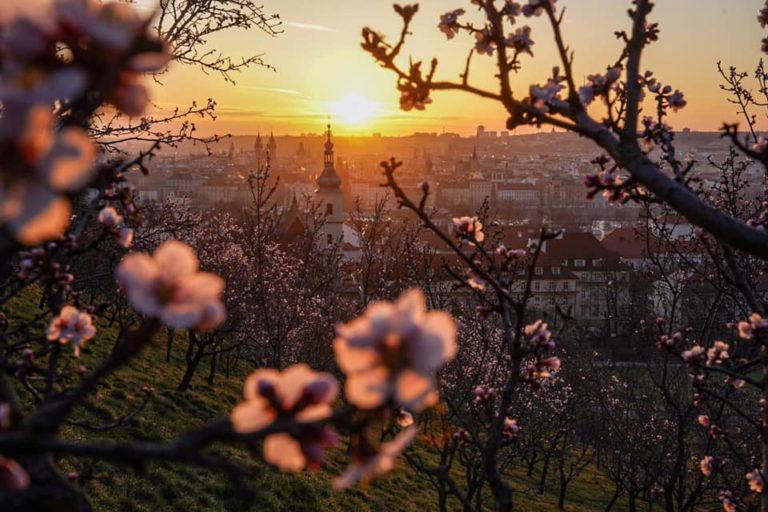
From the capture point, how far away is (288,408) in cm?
113

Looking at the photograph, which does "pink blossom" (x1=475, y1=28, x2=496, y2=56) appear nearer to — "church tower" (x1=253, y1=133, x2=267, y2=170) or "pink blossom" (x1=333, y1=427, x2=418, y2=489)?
"pink blossom" (x1=333, y1=427, x2=418, y2=489)

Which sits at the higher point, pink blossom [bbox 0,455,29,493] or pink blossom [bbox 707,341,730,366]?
pink blossom [bbox 0,455,29,493]

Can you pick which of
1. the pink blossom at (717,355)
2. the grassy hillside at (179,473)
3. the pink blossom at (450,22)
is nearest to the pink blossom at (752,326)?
the pink blossom at (717,355)

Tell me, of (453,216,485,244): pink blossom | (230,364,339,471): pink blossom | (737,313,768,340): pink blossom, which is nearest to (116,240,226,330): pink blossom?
(230,364,339,471): pink blossom

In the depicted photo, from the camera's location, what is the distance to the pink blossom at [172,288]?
40.1 inches

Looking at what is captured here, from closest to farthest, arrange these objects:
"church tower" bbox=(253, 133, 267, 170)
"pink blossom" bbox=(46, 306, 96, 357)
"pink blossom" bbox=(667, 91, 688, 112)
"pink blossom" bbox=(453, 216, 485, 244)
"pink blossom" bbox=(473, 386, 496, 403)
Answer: "pink blossom" bbox=(46, 306, 96, 357) → "pink blossom" bbox=(453, 216, 485, 244) → "pink blossom" bbox=(473, 386, 496, 403) → "pink blossom" bbox=(667, 91, 688, 112) → "church tower" bbox=(253, 133, 267, 170)

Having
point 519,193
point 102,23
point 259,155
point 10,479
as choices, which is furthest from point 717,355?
point 519,193

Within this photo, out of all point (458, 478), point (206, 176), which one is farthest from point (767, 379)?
point (206, 176)

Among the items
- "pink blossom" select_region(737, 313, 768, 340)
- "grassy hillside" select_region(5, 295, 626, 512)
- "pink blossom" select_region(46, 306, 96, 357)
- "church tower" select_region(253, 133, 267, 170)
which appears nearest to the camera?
"pink blossom" select_region(46, 306, 96, 357)

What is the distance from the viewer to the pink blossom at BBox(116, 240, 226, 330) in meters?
1.02

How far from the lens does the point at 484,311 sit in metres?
3.72

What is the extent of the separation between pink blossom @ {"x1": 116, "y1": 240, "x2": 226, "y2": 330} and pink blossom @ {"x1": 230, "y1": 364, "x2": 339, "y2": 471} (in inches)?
5.9

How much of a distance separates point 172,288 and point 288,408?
0.28 metres

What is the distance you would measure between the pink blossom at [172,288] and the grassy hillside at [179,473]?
14.0 feet
